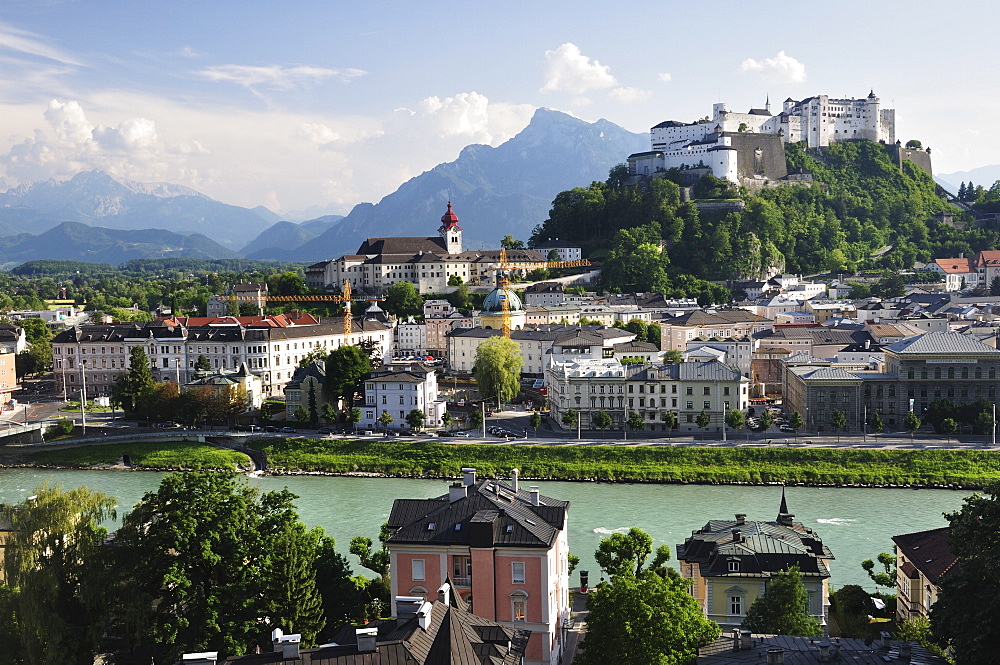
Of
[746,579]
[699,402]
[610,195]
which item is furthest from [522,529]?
[610,195]

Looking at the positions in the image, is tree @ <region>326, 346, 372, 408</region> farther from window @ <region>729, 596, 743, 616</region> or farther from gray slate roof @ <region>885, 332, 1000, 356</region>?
window @ <region>729, 596, 743, 616</region>

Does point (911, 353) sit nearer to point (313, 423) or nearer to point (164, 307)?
point (313, 423)

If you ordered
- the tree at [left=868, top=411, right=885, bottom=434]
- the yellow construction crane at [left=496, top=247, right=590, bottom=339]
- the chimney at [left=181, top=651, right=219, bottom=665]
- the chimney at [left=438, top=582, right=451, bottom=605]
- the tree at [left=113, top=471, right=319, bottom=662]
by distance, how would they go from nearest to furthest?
the chimney at [left=181, top=651, right=219, bottom=665] → the chimney at [left=438, top=582, right=451, bottom=605] → the tree at [left=113, top=471, right=319, bottom=662] → the tree at [left=868, top=411, right=885, bottom=434] → the yellow construction crane at [left=496, top=247, right=590, bottom=339]

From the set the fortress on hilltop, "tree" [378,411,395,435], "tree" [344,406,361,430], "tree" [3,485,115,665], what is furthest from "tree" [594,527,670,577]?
the fortress on hilltop

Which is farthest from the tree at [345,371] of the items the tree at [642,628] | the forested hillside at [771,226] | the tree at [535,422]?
the forested hillside at [771,226]

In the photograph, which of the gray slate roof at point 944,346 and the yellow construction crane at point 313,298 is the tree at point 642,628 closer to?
the gray slate roof at point 944,346
